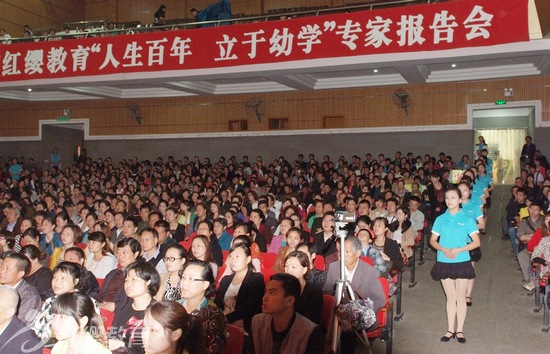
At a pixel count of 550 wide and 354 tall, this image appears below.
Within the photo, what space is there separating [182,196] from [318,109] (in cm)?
589

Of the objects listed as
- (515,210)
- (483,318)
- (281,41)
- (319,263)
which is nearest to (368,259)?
(319,263)

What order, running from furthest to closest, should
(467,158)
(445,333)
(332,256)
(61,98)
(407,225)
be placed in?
1. (61,98)
2. (467,158)
3. (407,225)
4. (332,256)
5. (445,333)

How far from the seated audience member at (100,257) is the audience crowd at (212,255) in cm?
1

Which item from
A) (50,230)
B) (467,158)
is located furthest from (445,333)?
(467,158)

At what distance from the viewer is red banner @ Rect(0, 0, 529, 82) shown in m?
8.62

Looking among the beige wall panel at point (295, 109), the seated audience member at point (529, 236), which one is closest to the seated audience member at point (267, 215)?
the seated audience member at point (529, 236)

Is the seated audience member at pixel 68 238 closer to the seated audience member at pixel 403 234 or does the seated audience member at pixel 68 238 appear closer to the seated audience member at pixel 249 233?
the seated audience member at pixel 249 233

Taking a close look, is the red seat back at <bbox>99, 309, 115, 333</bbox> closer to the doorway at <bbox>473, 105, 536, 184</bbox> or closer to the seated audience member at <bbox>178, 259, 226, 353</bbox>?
the seated audience member at <bbox>178, 259, 226, 353</bbox>

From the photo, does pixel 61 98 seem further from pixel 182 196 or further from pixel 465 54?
pixel 465 54

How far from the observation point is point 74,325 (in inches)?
106

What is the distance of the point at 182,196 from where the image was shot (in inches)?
364

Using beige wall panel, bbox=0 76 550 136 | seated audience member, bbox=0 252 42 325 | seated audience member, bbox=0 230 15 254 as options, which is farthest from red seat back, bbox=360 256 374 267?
beige wall panel, bbox=0 76 550 136

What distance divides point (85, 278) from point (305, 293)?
1822 mm

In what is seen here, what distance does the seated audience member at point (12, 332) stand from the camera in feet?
9.34
